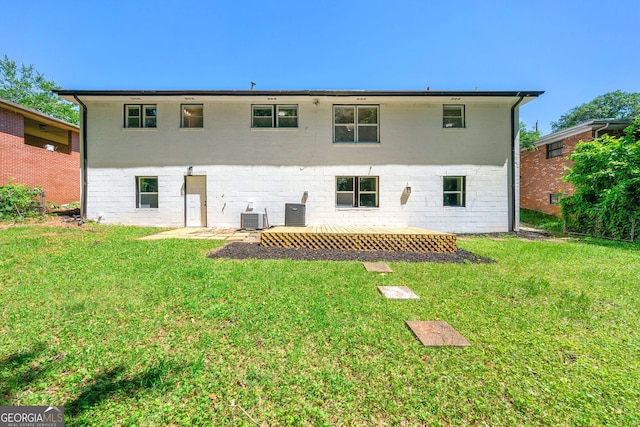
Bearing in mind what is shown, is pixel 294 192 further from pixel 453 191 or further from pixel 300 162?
pixel 453 191

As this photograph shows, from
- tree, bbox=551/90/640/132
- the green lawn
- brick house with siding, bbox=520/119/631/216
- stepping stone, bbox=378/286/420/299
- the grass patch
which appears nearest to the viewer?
the green lawn

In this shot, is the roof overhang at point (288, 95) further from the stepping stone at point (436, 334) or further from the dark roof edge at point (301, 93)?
the stepping stone at point (436, 334)

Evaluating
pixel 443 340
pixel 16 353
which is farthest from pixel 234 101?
pixel 443 340

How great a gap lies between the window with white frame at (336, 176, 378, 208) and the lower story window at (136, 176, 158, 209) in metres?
7.20

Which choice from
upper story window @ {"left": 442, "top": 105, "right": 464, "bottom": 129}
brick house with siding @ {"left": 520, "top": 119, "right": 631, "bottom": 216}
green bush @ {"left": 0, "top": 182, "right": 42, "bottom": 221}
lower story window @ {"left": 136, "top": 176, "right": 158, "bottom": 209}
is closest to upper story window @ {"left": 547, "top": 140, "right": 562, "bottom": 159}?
brick house with siding @ {"left": 520, "top": 119, "right": 631, "bottom": 216}

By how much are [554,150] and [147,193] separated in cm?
2171

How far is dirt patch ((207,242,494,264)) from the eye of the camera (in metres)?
5.73

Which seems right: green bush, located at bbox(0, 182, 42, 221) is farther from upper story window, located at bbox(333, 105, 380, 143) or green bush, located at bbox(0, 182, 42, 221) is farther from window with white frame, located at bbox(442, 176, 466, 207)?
window with white frame, located at bbox(442, 176, 466, 207)

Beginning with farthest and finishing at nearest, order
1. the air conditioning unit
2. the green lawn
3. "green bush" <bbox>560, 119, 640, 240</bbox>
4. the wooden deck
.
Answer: the air conditioning unit → "green bush" <bbox>560, 119, 640, 240</bbox> → the wooden deck → the green lawn

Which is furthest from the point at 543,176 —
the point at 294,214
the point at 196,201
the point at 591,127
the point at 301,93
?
the point at 196,201

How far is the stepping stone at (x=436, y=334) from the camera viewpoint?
243cm

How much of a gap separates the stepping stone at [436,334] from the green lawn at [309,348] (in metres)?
0.10

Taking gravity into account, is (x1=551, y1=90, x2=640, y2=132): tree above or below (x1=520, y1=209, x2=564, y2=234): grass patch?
above

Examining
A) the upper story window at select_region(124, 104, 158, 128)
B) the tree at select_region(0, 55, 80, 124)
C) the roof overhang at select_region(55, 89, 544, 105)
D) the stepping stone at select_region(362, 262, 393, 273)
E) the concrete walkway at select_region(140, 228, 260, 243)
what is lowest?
the stepping stone at select_region(362, 262, 393, 273)
